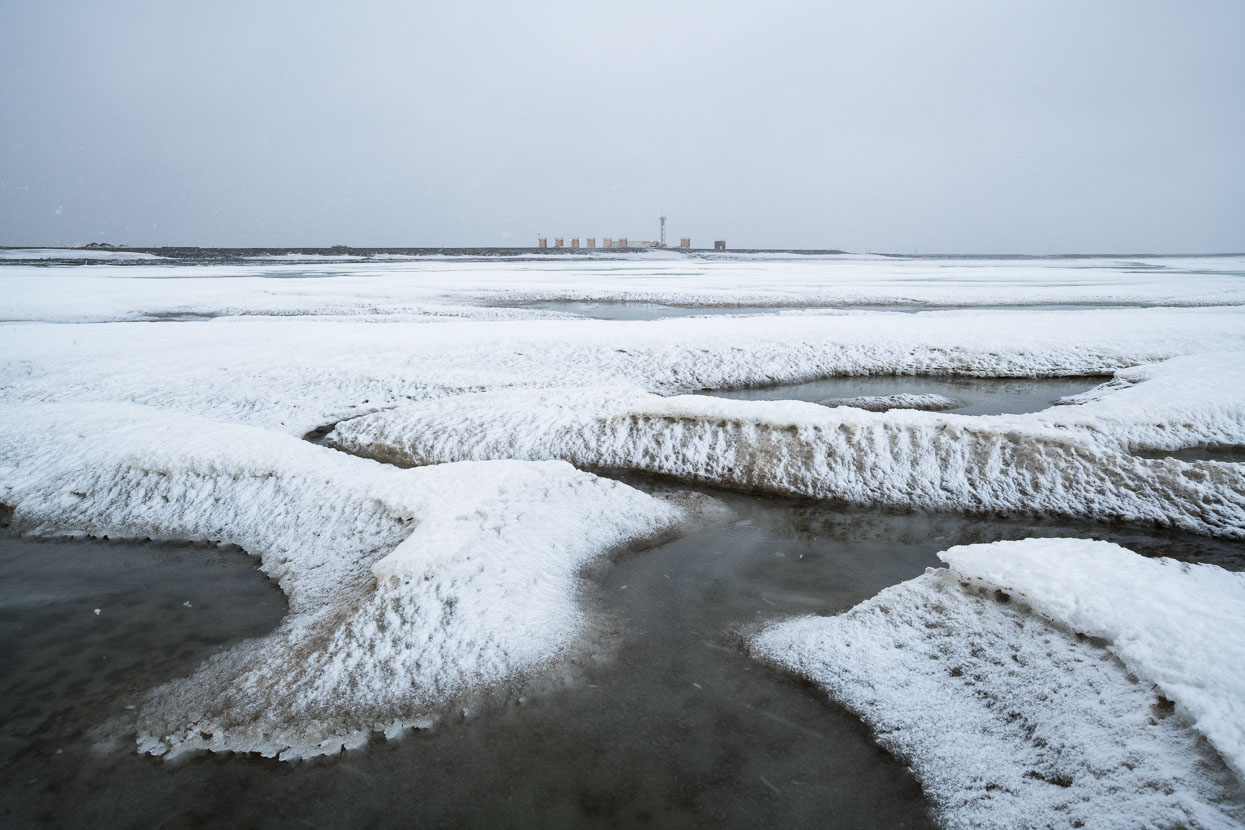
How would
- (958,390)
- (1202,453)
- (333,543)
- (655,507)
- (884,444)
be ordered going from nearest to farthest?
1. (333,543)
2. (655,507)
3. (884,444)
4. (1202,453)
5. (958,390)

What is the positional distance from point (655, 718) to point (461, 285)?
153 ft

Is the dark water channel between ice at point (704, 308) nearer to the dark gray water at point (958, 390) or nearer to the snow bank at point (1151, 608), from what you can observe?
the dark gray water at point (958, 390)

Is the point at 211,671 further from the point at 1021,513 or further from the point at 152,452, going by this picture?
the point at 1021,513

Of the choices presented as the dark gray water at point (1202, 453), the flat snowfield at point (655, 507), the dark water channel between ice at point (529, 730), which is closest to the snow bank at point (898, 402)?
the flat snowfield at point (655, 507)

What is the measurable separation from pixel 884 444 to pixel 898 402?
196 inches

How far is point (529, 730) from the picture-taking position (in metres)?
5.38

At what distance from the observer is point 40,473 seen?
10.5m

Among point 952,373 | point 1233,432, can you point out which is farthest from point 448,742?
point 952,373

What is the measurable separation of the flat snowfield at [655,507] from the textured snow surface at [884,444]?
0.19 ft

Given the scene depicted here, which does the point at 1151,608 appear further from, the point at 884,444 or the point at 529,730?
the point at 884,444

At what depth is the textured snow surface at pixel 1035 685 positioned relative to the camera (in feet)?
13.8

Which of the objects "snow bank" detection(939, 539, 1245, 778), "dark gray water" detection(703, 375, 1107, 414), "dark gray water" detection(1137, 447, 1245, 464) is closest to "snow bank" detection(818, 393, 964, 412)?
"dark gray water" detection(703, 375, 1107, 414)

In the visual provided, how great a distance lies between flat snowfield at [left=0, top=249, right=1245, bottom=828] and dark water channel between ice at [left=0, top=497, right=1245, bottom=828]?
28cm

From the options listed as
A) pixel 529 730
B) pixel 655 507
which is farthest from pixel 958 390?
pixel 529 730
